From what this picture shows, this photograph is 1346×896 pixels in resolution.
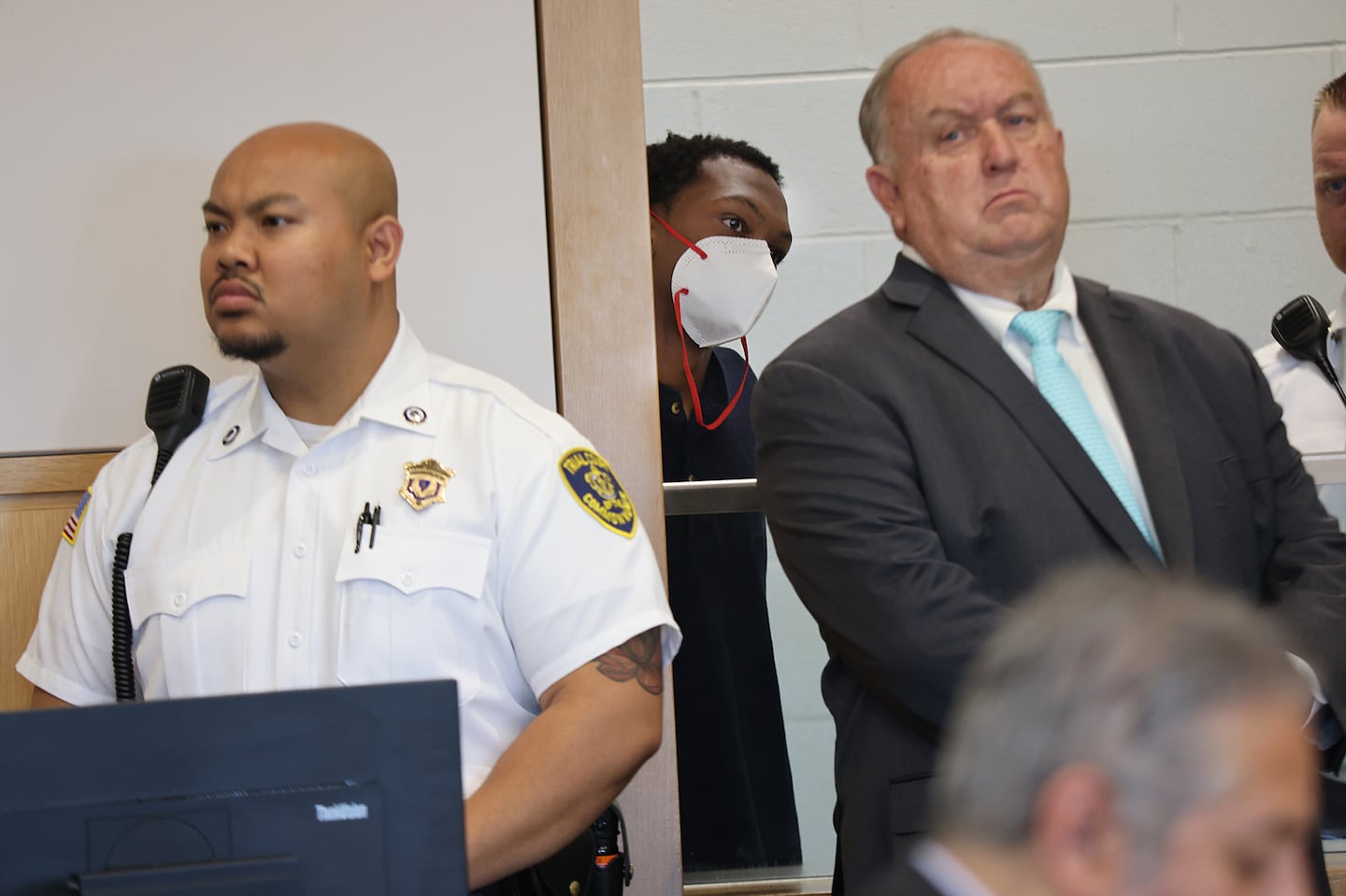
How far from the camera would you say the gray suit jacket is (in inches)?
65.9

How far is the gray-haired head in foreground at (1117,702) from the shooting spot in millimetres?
715

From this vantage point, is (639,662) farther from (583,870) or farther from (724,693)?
(724,693)

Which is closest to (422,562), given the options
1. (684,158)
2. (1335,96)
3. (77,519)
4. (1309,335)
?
(77,519)

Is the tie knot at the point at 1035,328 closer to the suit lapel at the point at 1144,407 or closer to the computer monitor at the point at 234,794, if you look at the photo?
the suit lapel at the point at 1144,407

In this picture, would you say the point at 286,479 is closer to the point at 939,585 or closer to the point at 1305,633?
the point at 939,585

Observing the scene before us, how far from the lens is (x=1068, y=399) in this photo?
182 centimetres

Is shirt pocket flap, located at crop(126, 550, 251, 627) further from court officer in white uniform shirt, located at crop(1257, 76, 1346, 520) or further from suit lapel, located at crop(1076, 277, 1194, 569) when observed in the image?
court officer in white uniform shirt, located at crop(1257, 76, 1346, 520)

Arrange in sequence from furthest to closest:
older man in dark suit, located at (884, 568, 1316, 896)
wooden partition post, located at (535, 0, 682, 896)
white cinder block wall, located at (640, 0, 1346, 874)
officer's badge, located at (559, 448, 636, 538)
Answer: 1. white cinder block wall, located at (640, 0, 1346, 874)
2. wooden partition post, located at (535, 0, 682, 896)
3. officer's badge, located at (559, 448, 636, 538)
4. older man in dark suit, located at (884, 568, 1316, 896)

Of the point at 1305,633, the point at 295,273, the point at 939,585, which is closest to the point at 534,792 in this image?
the point at 939,585

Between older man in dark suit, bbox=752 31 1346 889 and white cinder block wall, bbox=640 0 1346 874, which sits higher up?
white cinder block wall, bbox=640 0 1346 874

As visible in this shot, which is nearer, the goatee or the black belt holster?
the black belt holster

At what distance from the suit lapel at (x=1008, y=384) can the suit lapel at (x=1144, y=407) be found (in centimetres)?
2

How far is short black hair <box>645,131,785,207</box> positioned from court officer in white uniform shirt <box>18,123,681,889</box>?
70 centimetres

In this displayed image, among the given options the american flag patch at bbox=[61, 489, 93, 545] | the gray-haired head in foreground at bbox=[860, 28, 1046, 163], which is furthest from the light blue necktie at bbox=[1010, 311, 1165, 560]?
the american flag patch at bbox=[61, 489, 93, 545]
